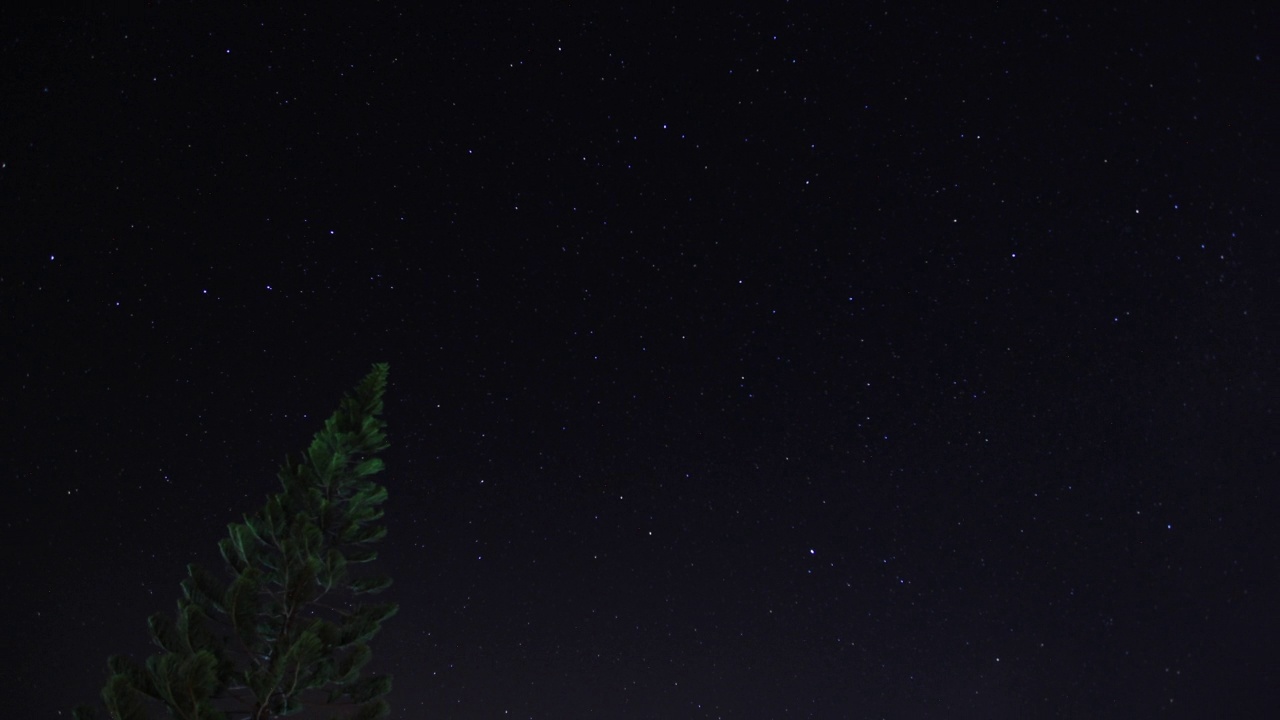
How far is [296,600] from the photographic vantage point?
7777 mm

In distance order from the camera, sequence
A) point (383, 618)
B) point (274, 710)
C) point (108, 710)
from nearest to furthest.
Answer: point (108, 710) < point (274, 710) < point (383, 618)

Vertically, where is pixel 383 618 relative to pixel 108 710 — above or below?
below

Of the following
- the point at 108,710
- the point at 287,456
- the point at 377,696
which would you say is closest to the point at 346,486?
the point at 287,456

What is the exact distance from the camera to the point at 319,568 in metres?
7.77

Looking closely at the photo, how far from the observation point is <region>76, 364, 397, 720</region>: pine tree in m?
7.41

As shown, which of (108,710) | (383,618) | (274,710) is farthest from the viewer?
(383,618)

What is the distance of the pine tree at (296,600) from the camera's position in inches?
292

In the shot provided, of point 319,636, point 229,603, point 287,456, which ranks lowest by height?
point 319,636

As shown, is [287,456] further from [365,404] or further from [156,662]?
[156,662]

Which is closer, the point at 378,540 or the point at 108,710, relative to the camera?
the point at 108,710

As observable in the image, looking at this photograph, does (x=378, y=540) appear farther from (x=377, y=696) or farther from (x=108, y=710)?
(x=108, y=710)

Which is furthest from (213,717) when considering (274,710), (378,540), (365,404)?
(365,404)

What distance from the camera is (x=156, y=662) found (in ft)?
23.9

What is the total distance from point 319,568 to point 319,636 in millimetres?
491
